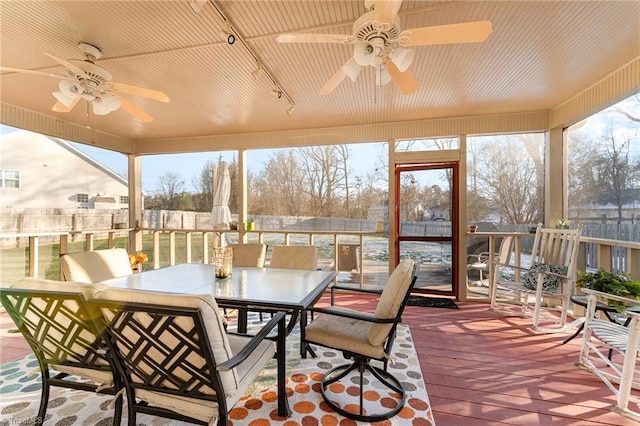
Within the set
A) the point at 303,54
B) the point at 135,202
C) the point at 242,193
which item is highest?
the point at 303,54

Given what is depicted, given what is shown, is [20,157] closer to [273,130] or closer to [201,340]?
[273,130]

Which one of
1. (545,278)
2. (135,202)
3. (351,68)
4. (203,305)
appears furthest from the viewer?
(135,202)

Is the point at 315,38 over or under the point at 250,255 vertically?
over

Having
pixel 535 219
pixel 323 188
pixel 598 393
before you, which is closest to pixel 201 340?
pixel 598 393

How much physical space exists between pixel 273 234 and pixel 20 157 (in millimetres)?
3862

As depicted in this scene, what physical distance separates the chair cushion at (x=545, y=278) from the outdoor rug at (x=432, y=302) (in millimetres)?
989

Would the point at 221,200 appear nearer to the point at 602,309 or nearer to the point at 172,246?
the point at 172,246

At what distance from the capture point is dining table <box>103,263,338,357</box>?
5.85ft

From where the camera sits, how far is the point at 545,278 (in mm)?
3295

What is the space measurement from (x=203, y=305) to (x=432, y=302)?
3.84m

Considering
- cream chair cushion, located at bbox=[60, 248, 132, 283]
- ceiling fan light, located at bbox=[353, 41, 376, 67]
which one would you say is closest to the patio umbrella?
cream chair cushion, located at bbox=[60, 248, 132, 283]

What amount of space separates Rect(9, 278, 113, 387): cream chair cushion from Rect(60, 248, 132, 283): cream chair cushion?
1.06m

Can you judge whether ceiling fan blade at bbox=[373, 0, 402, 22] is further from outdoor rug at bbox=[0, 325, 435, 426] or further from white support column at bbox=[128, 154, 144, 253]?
white support column at bbox=[128, 154, 144, 253]

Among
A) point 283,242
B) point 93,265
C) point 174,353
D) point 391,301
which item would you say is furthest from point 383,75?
point 283,242
